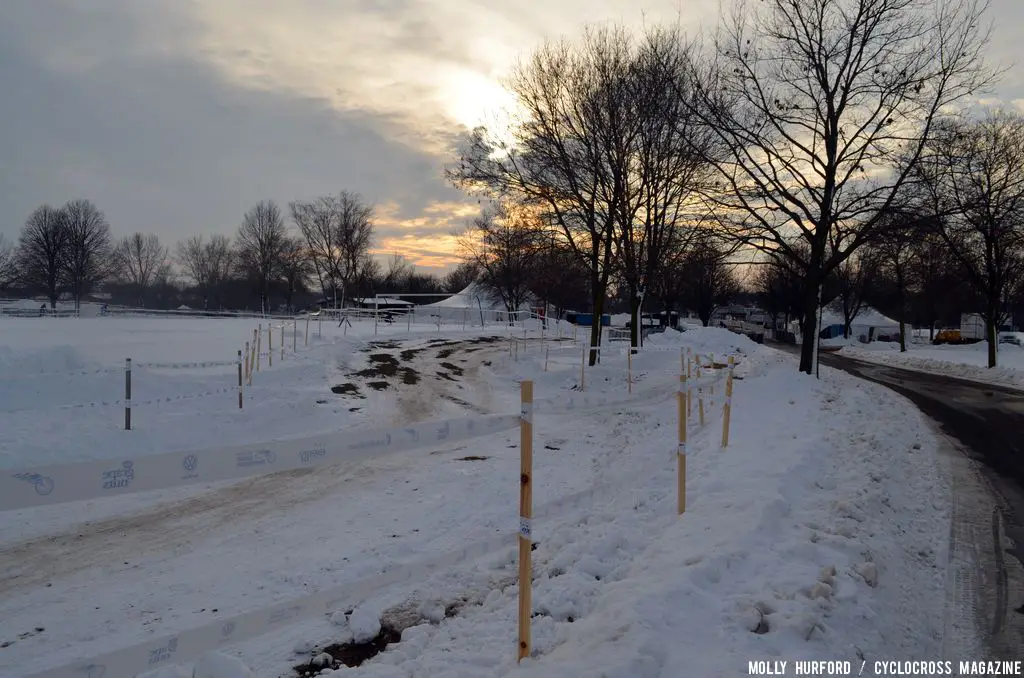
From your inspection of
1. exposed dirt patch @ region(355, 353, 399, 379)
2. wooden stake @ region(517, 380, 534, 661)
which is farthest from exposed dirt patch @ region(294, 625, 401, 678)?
exposed dirt patch @ region(355, 353, 399, 379)

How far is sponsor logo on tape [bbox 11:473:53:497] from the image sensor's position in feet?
8.07

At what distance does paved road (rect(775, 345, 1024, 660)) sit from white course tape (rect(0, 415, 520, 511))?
152 inches

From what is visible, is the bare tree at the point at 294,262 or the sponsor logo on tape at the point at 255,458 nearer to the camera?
the sponsor logo on tape at the point at 255,458

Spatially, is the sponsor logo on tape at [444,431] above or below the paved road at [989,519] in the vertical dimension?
above

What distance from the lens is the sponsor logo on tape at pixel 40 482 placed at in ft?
8.07

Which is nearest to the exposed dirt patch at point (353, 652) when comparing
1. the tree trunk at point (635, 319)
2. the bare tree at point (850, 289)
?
the tree trunk at point (635, 319)

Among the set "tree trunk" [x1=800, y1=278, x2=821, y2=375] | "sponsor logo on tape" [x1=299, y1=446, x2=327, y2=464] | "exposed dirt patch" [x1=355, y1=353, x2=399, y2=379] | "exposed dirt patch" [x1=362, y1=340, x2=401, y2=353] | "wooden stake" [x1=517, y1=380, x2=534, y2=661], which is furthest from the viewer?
"exposed dirt patch" [x1=362, y1=340, x2=401, y2=353]

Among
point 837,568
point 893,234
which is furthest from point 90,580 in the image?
point 893,234

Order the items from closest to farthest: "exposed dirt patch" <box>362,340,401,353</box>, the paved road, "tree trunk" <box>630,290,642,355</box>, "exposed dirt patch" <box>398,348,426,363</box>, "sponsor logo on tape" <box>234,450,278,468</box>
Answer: "sponsor logo on tape" <box>234,450,278,468</box> < the paved road < "exposed dirt patch" <box>398,348,426,363</box> < "tree trunk" <box>630,290,642,355</box> < "exposed dirt patch" <box>362,340,401,353</box>

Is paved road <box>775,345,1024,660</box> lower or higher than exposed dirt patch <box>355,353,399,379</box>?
lower

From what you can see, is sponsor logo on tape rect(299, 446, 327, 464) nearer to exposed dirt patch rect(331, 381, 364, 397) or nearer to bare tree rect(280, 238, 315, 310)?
exposed dirt patch rect(331, 381, 364, 397)

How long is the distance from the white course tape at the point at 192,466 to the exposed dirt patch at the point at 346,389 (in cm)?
1231

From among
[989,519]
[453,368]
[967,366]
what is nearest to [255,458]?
[989,519]

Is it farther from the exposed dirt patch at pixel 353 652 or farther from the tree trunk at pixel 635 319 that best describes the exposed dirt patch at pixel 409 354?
the exposed dirt patch at pixel 353 652
